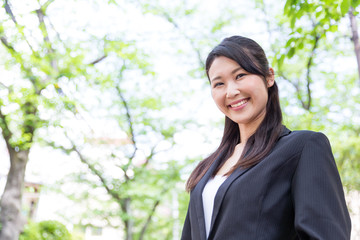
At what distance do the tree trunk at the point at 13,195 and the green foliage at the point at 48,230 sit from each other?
0.83 metres

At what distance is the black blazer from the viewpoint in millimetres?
1072

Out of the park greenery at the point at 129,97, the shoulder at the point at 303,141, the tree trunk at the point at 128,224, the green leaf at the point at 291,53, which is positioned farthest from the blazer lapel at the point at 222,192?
the tree trunk at the point at 128,224

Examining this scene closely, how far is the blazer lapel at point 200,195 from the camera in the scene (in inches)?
51.3

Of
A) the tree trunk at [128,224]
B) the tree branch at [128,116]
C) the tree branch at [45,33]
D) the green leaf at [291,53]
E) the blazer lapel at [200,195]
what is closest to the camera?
the blazer lapel at [200,195]

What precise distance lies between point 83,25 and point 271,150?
9.60 metres

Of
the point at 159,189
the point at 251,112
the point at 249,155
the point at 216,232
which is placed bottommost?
the point at 159,189

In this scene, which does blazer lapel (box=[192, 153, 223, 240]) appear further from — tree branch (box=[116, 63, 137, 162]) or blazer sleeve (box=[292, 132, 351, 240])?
tree branch (box=[116, 63, 137, 162])

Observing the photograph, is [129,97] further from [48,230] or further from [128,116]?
[48,230]

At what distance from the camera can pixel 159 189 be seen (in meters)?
13.3

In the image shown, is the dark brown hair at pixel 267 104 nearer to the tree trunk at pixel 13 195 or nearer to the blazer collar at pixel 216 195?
the blazer collar at pixel 216 195

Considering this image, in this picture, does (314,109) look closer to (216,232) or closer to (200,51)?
(200,51)

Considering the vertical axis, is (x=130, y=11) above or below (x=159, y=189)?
above

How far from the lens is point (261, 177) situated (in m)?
1.20

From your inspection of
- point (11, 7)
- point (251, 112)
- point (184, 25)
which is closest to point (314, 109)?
point (184, 25)
